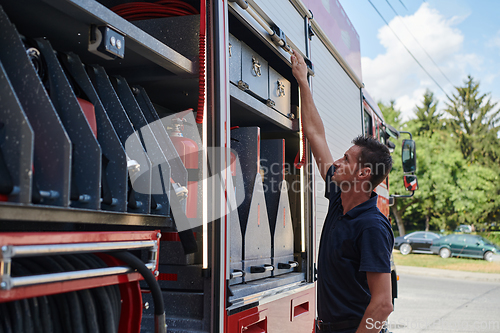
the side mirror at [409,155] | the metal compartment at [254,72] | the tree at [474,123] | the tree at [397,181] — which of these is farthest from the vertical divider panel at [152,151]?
the tree at [474,123]

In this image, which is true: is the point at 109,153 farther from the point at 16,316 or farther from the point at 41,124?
the point at 16,316

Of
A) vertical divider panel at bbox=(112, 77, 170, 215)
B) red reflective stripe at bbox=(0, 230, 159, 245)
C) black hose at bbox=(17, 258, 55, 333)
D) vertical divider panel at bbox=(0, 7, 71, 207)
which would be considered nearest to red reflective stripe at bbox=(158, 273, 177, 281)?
vertical divider panel at bbox=(112, 77, 170, 215)

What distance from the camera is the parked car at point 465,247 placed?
60.4 feet

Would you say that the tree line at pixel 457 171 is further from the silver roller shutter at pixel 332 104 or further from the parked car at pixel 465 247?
the silver roller shutter at pixel 332 104

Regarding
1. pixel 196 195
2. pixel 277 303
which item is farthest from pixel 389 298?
pixel 196 195

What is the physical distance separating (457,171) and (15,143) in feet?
94.0

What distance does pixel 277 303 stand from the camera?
2678 millimetres

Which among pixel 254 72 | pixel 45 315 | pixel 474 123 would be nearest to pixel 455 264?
pixel 254 72

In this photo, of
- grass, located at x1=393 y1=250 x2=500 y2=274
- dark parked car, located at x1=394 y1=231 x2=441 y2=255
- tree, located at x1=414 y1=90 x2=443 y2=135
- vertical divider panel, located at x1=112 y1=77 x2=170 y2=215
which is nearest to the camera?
vertical divider panel, located at x1=112 y1=77 x2=170 y2=215

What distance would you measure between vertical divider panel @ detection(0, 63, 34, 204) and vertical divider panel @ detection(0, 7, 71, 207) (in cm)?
11

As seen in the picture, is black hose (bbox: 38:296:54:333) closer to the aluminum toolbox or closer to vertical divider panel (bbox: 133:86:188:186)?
vertical divider panel (bbox: 133:86:188:186)

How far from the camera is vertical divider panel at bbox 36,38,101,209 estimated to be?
1.45m

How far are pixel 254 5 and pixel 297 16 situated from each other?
0.92m

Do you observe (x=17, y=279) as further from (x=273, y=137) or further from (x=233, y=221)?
(x=273, y=137)
